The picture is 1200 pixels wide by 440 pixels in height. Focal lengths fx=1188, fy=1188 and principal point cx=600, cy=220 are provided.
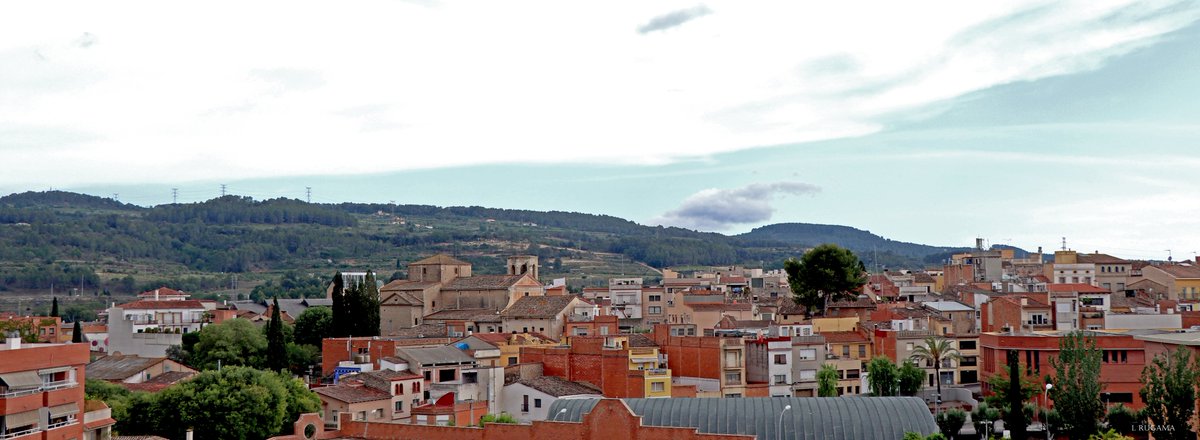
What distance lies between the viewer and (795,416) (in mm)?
41031

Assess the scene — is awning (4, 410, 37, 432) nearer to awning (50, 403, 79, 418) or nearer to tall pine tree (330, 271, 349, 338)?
awning (50, 403, 79, 418)

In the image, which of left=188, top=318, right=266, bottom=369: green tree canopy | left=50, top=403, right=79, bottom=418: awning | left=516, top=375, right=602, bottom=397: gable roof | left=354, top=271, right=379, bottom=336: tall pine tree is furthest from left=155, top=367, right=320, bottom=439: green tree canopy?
left=354, top=271, right=379, bottom=336: tall pine tree

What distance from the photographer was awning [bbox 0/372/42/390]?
31.6m

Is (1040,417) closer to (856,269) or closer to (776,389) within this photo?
(776,389)

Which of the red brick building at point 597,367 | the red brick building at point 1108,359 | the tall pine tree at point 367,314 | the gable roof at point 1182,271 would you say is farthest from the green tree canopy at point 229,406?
the gable roof at point 1182,271

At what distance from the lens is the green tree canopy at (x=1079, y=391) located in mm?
43750

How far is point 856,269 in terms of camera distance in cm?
7850

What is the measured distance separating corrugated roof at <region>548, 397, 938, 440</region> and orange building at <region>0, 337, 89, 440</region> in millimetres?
15572

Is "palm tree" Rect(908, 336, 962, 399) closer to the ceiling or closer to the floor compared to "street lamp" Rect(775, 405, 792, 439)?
closer to the ceiling

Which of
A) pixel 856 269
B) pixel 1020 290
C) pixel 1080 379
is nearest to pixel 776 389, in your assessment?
pixel 1080 379

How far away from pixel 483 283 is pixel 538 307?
11.3m

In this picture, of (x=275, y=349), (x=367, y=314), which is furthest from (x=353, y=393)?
(x=367, y=314)

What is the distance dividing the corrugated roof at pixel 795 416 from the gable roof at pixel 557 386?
23.0 feet

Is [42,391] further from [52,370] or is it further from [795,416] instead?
[795,416]
